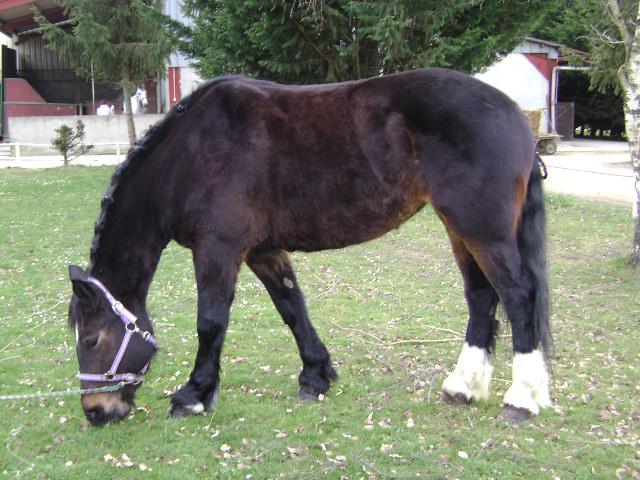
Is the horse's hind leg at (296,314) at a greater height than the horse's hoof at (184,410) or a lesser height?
greater

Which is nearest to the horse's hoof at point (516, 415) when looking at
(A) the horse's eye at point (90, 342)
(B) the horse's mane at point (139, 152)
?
(A) the horse's eye at point (90, 342)

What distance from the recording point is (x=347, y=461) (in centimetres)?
346

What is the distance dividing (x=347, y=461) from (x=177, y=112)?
2312mm

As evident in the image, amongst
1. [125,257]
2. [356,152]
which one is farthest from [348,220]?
[125,257]

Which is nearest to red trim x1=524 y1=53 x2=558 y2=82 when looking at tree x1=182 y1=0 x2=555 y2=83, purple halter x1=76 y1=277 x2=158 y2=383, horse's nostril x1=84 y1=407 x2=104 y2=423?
tree x1=182 y1=0 x2=555 y2=83

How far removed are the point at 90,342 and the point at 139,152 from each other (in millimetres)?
1185

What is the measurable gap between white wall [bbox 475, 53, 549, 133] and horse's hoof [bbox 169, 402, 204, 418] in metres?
25.8

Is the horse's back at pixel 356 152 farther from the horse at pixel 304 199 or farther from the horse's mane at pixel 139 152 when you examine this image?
the horse's mane at pixel 139 152

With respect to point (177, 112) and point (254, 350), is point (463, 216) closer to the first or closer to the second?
point (177, 112)

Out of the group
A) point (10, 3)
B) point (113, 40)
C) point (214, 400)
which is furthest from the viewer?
point (10, 3)

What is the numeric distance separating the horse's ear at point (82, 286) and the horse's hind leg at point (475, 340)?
2.18 m

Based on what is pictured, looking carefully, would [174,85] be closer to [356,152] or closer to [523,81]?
[523,81]

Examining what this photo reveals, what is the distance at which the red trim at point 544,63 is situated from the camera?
28031 millimetres

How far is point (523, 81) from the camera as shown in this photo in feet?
92.2
